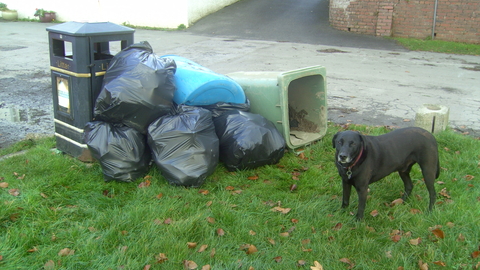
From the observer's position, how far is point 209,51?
11.8 meters

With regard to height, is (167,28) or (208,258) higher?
(167,28)

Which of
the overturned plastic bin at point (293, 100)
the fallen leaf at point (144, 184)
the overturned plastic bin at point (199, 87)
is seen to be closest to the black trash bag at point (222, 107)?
the overturned plastic bin at point (199, 87)

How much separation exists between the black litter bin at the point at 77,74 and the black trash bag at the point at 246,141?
4.19 ft

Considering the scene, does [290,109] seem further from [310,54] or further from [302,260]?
[310,54]

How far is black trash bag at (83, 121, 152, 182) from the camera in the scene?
13.0ft

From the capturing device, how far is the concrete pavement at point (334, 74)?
639cm

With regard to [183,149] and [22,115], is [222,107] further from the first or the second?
[22,115]

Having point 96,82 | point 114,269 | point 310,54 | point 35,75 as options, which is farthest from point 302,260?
point 310,54

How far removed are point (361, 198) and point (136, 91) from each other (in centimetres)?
215

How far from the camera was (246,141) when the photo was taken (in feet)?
14.1

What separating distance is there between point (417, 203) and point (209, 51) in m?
8.78

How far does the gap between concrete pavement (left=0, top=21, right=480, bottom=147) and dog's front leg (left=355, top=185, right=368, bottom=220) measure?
283 centimetres

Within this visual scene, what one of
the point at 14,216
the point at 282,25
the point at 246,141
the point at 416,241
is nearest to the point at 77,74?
the point at 14,216

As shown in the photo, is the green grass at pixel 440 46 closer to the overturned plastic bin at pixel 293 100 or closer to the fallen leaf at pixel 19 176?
the overturned plastic bin at pixel 293 100
